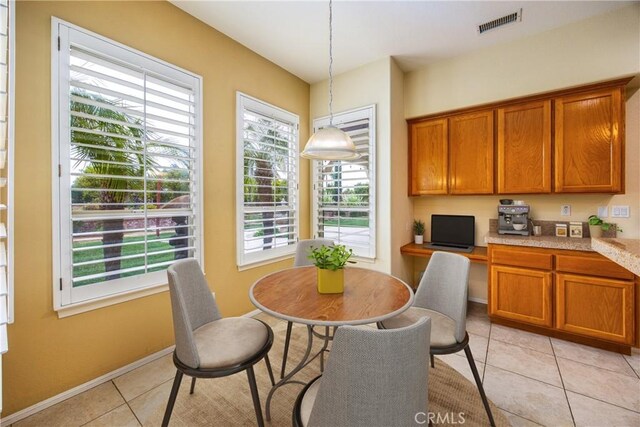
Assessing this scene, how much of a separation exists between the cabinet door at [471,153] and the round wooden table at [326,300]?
194 cm

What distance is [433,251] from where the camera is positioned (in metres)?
3.29

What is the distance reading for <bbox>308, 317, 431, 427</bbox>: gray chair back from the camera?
2.92 feet

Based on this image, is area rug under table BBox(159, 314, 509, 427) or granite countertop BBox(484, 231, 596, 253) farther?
granite countertop BBox(484, 231, 596, 253)

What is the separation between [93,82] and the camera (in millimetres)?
1988

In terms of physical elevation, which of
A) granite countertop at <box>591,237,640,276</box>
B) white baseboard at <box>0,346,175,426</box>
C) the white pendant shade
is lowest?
white baseboard at <box>0,346,175,426</box>

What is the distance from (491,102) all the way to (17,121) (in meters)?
4.13

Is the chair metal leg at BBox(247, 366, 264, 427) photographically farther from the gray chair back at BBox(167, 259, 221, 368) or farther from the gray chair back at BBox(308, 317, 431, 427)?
the gray chair back at BBox(308, 317, 431, 427)

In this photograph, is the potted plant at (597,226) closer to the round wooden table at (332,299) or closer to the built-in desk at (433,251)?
the built-in desk at (433,251)

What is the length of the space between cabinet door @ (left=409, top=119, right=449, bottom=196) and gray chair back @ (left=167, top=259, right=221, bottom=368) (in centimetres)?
289

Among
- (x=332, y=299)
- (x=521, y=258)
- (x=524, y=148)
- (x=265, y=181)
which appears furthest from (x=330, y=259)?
(x=524, y=148)

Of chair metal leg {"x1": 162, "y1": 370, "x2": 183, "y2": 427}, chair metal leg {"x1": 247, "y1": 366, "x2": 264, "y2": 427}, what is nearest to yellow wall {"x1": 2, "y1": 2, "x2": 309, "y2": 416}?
chair metal leg {"x1": 162, "y1": 370, "x2": 183, "y2": 427}

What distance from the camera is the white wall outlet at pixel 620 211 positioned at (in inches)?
106

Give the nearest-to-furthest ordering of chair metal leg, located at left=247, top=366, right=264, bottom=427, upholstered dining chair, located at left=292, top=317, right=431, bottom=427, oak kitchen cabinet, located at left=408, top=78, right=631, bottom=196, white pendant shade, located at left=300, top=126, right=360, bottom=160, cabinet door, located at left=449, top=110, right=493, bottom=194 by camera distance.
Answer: upholstered dining chair, located at left=292, top=317, right=431, bottom=427 → chair metal leg, located at left=247, top=366, right=264, bottom=427 → white pendant shade, located at left=300, top=126, right=360, bottom=160 → oak kitchen cabinet, located at left=408, top=78, right=631, bottom=196 → cabinet door, located at left=449, top=110, right=493, bottom=194

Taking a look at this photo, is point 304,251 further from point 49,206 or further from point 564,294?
point 564,294
